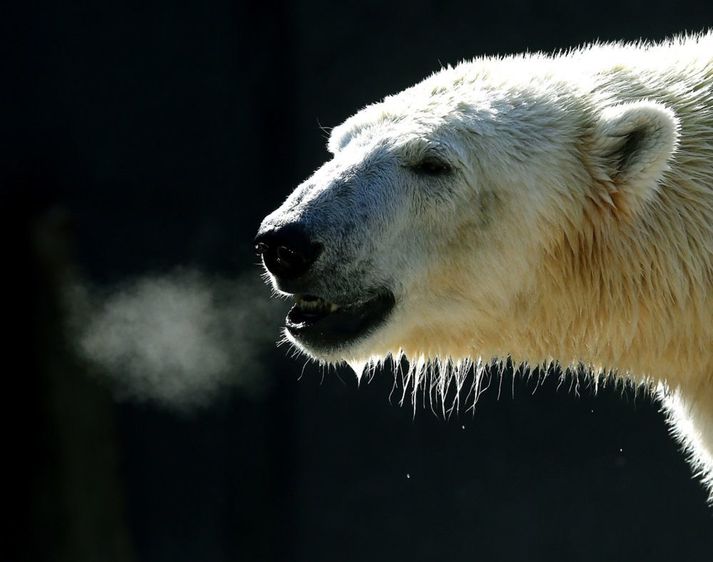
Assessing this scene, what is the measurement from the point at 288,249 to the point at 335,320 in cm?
26

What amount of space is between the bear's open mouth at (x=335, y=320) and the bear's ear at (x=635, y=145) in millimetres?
666

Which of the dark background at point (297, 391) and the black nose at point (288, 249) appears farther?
the dark background at point (297, 391)

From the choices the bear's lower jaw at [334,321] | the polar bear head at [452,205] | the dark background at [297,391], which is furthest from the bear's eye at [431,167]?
the dark background at [297,391]

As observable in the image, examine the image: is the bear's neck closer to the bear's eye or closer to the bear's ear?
the bear's ear

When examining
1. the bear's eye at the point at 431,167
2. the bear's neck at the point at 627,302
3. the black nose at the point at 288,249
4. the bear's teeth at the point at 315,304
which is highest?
the bear's eye at the point at 431,167

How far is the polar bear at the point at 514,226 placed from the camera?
122 inches

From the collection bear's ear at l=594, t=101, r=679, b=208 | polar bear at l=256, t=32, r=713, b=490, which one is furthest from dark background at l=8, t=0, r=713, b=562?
bear's ear at l=594, t=101, r=679, b=208

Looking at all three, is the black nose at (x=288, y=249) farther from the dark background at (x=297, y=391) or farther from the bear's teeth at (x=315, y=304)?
the dark background at (x=297, y=391)

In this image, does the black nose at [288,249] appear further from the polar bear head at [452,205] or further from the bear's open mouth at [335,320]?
the bear's open mouth at [335,320]

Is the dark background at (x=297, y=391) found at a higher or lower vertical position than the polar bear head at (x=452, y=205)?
higher

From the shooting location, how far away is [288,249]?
301cm

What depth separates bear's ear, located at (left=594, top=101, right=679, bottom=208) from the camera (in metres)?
3.02

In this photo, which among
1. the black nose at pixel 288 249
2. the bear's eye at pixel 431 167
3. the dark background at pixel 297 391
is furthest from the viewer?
the dark background at pixel 297 391

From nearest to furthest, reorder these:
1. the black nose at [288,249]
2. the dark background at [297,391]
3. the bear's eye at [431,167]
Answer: the black nose at [288,249]
the bear's eye at [431,167]
the dark background at [297,391]
